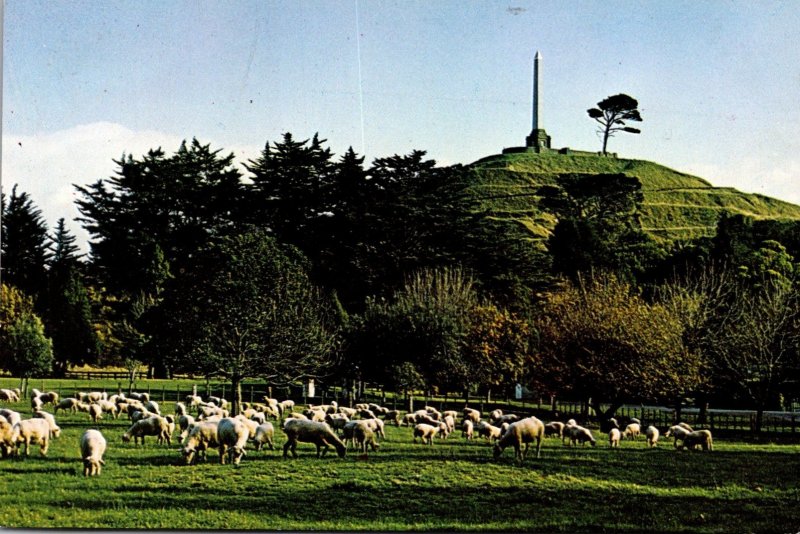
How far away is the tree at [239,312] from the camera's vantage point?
1747 centimetres

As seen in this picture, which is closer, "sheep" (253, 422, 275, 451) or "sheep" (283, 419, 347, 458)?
"sheep" (283, 419, 347, 458)

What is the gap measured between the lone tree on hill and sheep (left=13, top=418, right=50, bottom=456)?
9.69m

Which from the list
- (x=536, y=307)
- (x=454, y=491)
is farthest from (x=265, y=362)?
(x=536, y=307)

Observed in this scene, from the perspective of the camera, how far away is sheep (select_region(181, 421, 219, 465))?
12.1 meters

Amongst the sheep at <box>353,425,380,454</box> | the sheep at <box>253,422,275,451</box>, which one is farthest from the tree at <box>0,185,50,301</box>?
the sheep at <box>353,425,380,454</box>

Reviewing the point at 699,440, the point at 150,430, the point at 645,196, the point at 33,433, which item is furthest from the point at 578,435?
the point at 645,196

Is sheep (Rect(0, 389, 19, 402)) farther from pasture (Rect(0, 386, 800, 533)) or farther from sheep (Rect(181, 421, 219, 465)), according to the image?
sheep (Rect(181, 421, 219, 465))

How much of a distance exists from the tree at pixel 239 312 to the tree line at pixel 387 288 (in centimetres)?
5

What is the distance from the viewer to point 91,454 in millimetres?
11273

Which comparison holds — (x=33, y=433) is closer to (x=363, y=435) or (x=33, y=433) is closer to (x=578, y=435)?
(x=363, y=435)

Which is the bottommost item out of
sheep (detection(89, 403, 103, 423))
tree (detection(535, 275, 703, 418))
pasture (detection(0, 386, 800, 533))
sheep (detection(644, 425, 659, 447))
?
pasture (detection(0, 386, 800, 533))

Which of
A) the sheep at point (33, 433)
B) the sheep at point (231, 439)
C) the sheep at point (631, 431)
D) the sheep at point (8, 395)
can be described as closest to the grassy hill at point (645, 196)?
the sheep at point (631, 431)

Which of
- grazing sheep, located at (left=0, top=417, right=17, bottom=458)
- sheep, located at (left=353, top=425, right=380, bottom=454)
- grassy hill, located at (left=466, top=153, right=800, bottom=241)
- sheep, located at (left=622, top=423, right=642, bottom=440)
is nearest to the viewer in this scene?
grazing sheep, located at (left=0, top=417, right=17, bottom=458)

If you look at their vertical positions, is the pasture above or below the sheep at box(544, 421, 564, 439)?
below
